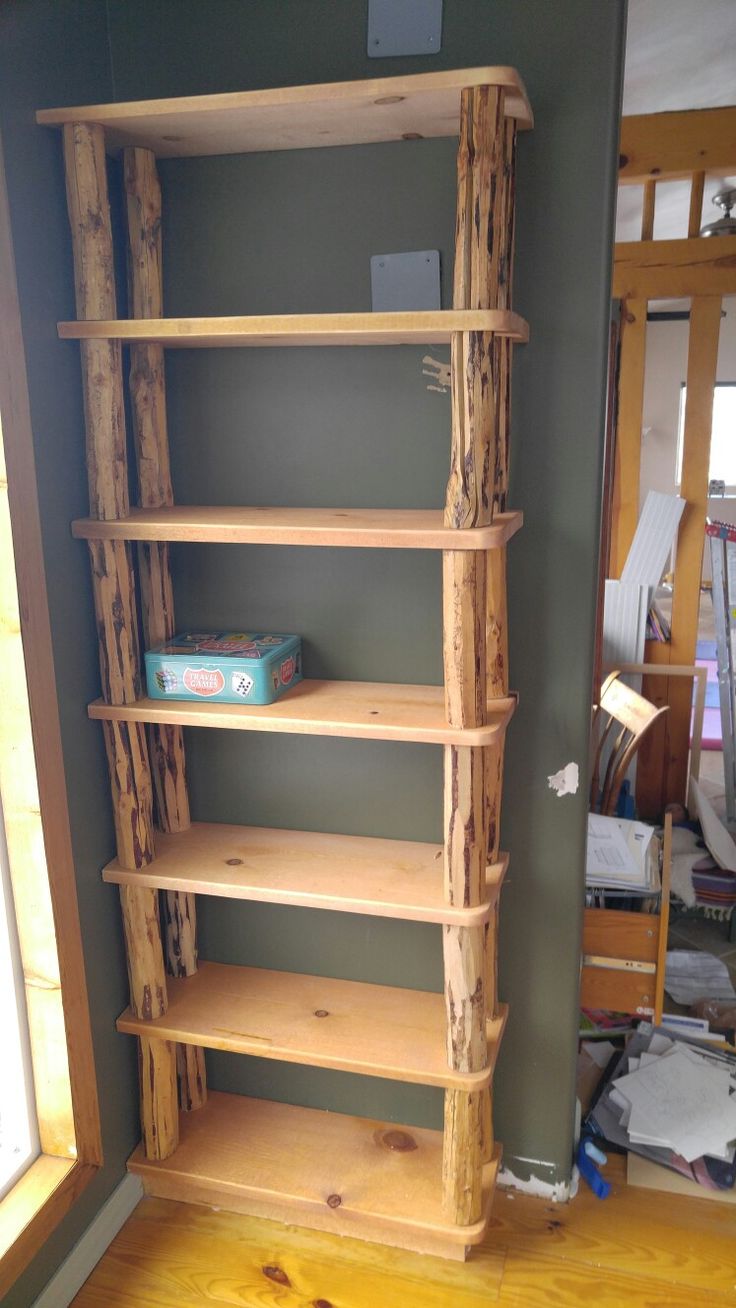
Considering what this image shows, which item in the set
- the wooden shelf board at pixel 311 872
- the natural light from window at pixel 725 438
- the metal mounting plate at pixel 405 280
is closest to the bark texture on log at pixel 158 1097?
the wooden shelf board at pixel 311 872

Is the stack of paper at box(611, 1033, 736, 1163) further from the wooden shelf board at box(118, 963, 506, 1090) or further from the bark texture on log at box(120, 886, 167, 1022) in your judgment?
the bark texture on log at box(120, 886, 167, 1022)

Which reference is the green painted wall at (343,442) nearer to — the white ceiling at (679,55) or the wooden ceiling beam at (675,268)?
the white ceiling at (679,55)

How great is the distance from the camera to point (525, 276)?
1793 mm

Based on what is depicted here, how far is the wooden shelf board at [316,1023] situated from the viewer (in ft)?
6.34

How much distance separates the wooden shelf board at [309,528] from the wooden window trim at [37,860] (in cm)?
18

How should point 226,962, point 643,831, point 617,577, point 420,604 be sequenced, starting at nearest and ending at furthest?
point 420,604 < point 226,962 < point 643,831 < point 617,577

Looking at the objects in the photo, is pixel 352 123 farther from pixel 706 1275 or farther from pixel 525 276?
pixel 706 1275

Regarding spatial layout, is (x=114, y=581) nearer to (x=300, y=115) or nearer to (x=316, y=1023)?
(x=300, y=115)

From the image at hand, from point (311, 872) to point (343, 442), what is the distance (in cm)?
86

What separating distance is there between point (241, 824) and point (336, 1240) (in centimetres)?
90

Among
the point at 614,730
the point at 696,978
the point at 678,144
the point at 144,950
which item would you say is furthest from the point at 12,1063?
the point at 678,144

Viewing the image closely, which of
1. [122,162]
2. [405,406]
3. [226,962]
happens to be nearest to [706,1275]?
[226,962]

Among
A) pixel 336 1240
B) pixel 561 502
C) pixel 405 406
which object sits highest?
pixel 405 406

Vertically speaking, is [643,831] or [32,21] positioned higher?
[32,21]
